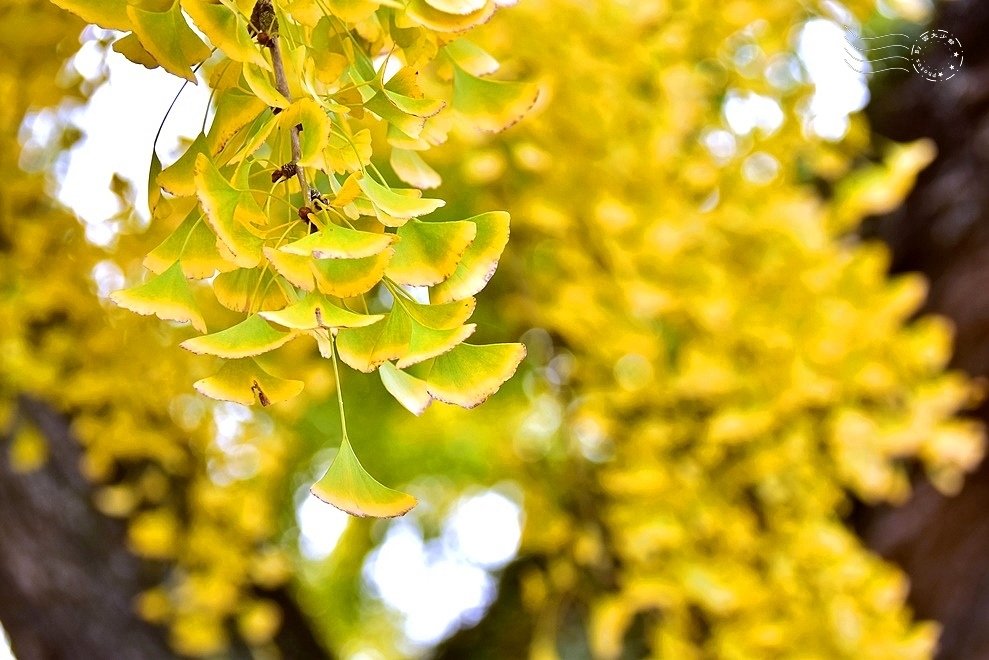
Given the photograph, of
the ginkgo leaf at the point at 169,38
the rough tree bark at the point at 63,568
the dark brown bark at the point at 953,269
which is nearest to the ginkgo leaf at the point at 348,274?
the ginkgo leaf at the point at 169,38

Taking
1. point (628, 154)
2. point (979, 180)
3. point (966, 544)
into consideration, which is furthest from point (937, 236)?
point (628, 154)

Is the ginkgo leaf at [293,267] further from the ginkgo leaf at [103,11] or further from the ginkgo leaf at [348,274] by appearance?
the ginkgo leaf at [103,11]

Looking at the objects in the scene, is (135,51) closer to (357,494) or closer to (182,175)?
(182,175)

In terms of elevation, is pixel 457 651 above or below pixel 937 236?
below

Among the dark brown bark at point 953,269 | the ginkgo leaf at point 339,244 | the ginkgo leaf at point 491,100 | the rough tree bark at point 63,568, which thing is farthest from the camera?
the dark brown bark at point 953,269

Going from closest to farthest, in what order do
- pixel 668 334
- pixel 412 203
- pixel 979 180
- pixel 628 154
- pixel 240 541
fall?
pixel 412 203 < pixel 628 154 < pixel 668 334 < pixel 240 541 < pixel 979 180

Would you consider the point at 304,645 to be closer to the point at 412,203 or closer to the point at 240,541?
the point at 240,541

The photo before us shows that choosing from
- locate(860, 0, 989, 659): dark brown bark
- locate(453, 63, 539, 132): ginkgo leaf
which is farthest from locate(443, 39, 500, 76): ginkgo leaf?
locate(860, 0, 989, 659): dark brown bark
